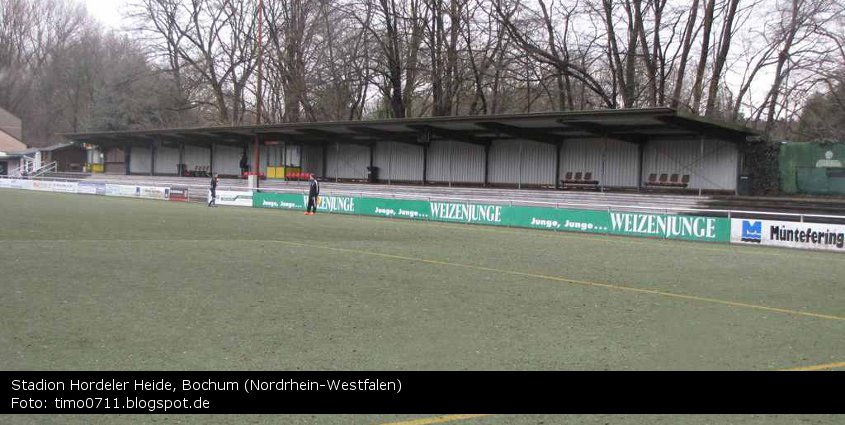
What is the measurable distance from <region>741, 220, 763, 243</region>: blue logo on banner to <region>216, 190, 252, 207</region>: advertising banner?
27.1 metres

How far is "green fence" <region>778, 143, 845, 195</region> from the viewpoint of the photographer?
28953mm

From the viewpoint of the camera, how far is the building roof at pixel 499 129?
97.1 feet

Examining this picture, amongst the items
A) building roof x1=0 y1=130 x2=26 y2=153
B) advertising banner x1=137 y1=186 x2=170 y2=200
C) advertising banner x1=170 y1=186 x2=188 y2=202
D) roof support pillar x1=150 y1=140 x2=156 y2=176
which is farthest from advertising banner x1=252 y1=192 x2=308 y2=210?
building roof x1=0 y1=130 x2=26 y2=153

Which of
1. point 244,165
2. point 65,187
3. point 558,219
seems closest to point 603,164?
point 558,219

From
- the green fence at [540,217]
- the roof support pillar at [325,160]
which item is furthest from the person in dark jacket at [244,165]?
the green fence at [540,217]

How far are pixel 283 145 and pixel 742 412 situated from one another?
4762cm

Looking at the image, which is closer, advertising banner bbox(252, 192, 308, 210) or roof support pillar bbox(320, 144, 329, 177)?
advertising banner bbox(252, 192, 308, 210)

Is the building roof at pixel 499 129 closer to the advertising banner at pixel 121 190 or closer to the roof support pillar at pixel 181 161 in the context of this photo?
the roof support pillar at pixel 181 161

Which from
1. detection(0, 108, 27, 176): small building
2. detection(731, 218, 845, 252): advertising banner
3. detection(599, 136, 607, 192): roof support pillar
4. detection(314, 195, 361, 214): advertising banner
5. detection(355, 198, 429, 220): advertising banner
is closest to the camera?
detection(731, 218, 845, 252): advertising banner

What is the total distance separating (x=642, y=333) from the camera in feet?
28.5

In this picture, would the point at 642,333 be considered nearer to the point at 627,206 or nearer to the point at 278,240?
the point at 278,240

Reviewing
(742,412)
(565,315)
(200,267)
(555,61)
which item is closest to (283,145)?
(555,61)
